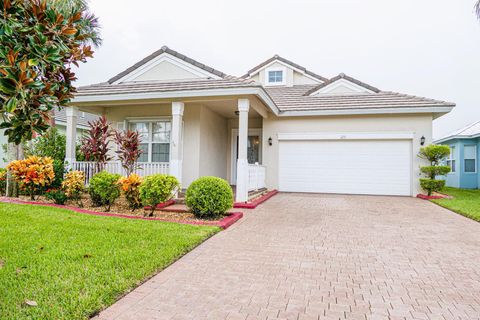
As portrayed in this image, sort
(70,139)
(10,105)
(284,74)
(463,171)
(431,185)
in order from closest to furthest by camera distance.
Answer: (10,105) < (70,139) < (431,185) < (284,74) < (463,171)

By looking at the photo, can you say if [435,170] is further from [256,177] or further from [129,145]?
[129,145]

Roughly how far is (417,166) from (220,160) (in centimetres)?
804

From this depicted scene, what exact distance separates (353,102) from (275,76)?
589 cm

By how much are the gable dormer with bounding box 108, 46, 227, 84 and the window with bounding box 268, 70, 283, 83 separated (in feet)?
24.7

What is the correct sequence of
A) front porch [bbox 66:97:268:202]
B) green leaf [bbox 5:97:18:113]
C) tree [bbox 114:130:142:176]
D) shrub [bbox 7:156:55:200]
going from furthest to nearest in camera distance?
front porch [bbox 66:97:268:202], tree [bbox 114:130:142:176], shrub [bbox 7:156:55:200], green leaf [bbox 5:97:18:113]

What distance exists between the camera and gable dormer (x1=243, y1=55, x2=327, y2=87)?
16578mm

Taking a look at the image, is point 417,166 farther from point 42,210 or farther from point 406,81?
point 406,81

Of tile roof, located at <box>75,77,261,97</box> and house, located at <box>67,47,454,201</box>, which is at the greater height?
tile roof, located at <box>75,77,261,97</box>

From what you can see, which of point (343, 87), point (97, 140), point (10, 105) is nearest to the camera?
point (10, 105)

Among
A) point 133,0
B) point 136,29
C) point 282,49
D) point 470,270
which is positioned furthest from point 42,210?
point 282,49

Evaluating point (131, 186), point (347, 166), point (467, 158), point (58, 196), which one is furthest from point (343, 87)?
point (58, 196)

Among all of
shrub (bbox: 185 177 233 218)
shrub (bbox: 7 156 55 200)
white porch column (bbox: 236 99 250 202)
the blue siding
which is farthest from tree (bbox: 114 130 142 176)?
the blue siding

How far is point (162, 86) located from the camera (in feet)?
31.6

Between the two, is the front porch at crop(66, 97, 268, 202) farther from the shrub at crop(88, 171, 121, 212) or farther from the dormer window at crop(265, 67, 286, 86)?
the dormer window at crop(265, 67, 286, 86)
